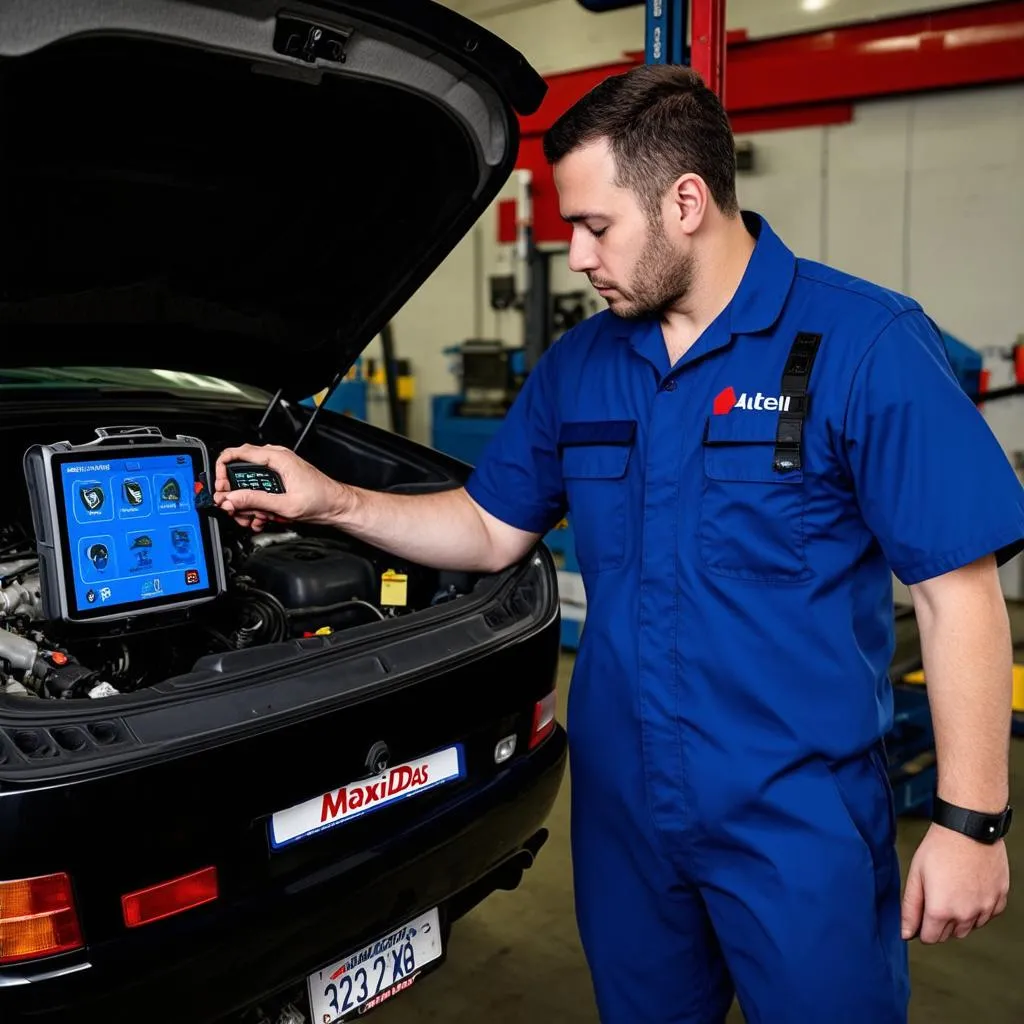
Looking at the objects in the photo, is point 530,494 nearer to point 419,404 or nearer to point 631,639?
point 631,639

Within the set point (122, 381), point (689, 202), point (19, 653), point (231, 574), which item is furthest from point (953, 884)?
point (122, 381)

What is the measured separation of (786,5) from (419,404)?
394cm

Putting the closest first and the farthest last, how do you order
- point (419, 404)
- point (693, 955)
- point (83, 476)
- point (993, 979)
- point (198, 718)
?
point (198, 718), point (693, 955), point (83, 476), point (993, 979), point (419, 404)

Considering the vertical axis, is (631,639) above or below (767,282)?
below

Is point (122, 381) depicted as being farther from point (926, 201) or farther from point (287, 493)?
point (926, 201)

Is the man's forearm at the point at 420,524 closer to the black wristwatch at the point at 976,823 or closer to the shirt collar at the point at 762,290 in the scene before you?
the shirt collar at the point at 762,290

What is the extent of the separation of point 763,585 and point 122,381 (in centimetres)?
158

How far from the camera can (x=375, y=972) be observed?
5.19ft

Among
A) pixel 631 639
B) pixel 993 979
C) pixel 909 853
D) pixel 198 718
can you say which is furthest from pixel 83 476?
pixel 909 853

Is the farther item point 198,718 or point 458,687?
point 458,687

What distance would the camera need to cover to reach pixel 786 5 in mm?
6027

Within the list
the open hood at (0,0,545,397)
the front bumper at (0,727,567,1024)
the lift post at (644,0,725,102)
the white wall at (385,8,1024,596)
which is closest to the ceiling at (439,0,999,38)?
the white wall at (385,8,1024,596)

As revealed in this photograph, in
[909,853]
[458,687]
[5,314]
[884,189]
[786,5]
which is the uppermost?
[786,5]

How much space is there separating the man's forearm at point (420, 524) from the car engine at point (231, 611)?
0.25m
